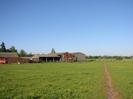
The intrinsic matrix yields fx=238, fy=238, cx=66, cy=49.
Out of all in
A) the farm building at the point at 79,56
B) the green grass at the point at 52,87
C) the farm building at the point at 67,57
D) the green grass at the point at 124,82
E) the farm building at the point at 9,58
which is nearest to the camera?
the green grass at the point at 52,87

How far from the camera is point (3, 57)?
3962 inches

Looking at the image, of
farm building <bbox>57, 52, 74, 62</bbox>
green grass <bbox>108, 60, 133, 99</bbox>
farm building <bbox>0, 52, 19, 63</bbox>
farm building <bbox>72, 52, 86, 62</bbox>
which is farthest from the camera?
farm building <bbox>72, 52, 86, 62</bbox>

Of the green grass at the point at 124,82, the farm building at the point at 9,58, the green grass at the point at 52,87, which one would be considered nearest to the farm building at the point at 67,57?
the farm building at the point at 9,58

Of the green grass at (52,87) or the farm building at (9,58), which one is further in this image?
the farm building at (9,58)

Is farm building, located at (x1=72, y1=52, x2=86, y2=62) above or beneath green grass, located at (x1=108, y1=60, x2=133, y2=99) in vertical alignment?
above

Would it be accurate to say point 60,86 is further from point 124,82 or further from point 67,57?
point 67,57

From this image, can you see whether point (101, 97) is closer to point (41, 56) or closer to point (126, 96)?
point (126, 96)

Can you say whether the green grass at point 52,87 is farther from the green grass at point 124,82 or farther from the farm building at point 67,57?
the farm building at point 67,57

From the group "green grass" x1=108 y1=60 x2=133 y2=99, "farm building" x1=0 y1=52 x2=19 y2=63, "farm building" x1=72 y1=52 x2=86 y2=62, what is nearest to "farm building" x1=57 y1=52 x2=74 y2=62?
"farm building" x1=72 y1=52 x2=86 y2=62

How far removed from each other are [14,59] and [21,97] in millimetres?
91592

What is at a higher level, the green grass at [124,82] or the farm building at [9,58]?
the farm building at [9,58]

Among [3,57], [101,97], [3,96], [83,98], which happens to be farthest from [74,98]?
[3,57]

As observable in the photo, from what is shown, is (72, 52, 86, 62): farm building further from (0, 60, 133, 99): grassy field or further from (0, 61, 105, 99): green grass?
(0, 61, 105, 99): green grass

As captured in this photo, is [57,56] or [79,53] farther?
[79,53]
